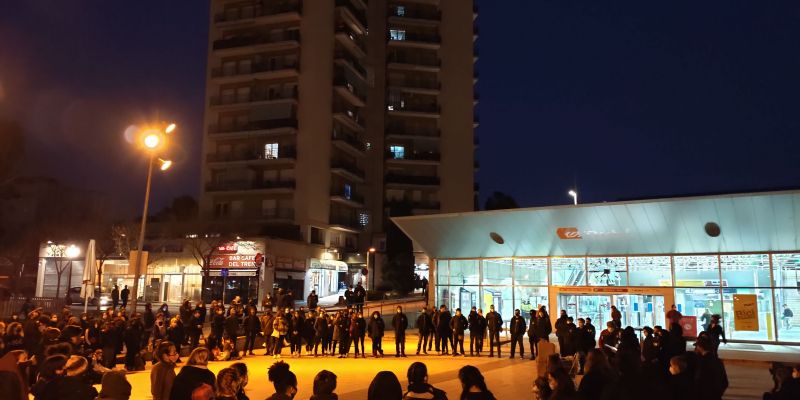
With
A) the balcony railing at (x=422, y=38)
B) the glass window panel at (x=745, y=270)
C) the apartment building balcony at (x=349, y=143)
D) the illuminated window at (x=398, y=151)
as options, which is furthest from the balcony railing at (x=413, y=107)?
the glass window panel at (x=745, y=270)

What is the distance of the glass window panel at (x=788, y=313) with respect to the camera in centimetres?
1944

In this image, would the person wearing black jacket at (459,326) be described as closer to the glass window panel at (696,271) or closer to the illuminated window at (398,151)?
the glass window panel at (696,271)

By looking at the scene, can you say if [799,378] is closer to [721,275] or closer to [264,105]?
[721,275]

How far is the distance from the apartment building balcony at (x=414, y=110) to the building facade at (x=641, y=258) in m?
35.3

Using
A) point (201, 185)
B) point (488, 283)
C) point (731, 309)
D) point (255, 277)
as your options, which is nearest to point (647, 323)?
point (731, 309)

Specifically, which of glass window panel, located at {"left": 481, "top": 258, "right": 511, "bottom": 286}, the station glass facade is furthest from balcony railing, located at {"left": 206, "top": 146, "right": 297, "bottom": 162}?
glass window panel, located at {"left": 481, "top": 258, "right": 511, "bottom": 286}

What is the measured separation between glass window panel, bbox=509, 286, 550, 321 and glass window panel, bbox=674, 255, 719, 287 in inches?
200

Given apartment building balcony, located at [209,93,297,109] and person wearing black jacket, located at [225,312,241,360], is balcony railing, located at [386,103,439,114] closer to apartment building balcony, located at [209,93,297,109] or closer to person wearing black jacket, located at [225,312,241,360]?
apartment building balcony, located at [209,93,297,109]

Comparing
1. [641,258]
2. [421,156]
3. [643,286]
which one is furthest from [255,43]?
[643,286]

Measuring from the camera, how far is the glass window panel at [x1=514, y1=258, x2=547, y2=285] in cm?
2367

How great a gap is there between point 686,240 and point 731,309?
2.94 m

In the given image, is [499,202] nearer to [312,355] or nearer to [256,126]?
[256,126]

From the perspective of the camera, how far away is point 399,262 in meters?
50.7

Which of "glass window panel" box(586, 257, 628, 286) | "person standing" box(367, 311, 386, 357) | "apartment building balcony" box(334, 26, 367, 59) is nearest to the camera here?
"person standing" box(367, 311, 386, 357)
